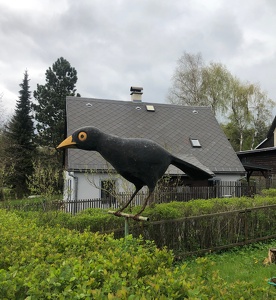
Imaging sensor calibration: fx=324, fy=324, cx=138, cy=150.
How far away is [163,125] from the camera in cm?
2069

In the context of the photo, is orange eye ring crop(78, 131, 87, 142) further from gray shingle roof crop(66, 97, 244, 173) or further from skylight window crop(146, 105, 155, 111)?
skylight window crop(146, 105, 155, 111)

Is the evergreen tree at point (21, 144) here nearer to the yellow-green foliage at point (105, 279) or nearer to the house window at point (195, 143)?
the house window at point (195, 143)

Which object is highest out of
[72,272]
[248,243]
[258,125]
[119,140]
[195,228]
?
[258,125]

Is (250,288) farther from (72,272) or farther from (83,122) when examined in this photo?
(83,122)

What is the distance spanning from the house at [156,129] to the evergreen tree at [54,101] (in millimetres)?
12810

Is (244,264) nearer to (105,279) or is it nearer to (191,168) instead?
(191,168)

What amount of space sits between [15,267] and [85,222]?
12.0 feet

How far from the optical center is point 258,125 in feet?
132

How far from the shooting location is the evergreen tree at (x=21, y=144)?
1050 inches

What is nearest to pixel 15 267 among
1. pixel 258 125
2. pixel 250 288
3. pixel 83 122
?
pixel 250 288

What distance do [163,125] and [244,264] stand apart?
1463 centimetres

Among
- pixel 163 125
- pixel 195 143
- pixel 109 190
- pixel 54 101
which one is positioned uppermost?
pixel 54 101

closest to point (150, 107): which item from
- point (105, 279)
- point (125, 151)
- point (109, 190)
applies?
point (109, 190)

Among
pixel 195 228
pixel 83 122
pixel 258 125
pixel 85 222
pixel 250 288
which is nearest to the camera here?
pixel 250 288
